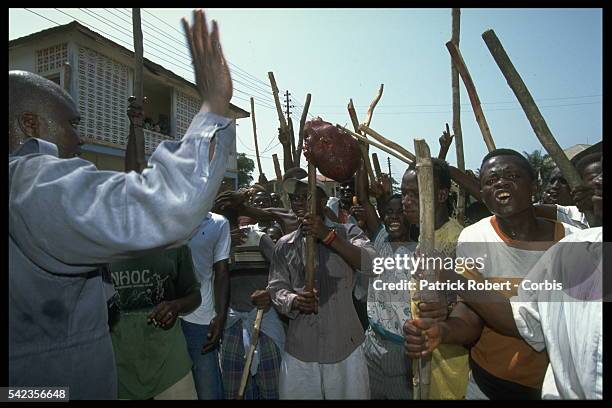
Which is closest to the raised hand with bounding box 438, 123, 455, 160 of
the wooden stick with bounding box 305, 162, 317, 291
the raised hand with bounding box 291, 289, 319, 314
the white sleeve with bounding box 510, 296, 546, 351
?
the wooden stick with bounding box 305, 162, 317, 291

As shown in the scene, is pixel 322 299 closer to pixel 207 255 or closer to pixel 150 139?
pixel 207 255

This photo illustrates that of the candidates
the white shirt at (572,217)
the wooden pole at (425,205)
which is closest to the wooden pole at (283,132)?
the white shirt at (572,217)

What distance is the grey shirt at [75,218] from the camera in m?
1.23

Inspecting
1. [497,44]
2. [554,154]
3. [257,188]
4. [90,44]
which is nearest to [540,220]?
[554,154]

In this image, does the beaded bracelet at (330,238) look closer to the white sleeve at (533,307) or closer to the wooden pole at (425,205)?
the wooden pole at (425,205)

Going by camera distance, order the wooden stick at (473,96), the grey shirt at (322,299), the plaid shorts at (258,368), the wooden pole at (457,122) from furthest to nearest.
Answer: the wooden pole at (457,122), the plaid shorts at (258,368), the grey shirt at (322,299), the wooden stick at (473,96)

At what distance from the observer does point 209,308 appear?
10.6 ft

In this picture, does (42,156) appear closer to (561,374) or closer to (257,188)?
(561,374)

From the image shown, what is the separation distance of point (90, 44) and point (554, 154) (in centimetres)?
1287

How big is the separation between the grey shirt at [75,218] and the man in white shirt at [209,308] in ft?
5.11

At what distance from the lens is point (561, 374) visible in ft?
4.98

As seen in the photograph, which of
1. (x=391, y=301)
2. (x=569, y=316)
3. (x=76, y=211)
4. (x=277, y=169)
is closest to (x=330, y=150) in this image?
(x=391, y=301)

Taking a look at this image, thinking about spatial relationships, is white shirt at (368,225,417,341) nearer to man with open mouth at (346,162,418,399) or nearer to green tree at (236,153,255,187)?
man with open mouth at (346,162,418,399)

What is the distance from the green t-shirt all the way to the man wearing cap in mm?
737
